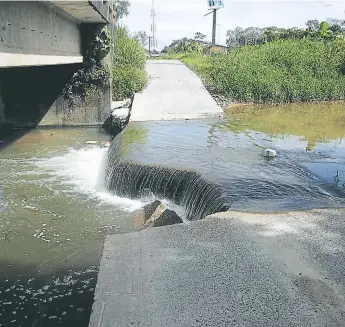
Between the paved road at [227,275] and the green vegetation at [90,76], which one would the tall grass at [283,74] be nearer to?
the green vegetation at [90,76]

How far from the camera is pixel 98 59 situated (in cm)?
1566

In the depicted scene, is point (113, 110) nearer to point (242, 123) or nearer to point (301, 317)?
point (242, 123)

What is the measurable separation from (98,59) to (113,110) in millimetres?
1931

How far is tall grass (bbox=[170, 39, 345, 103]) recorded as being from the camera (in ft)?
58.6

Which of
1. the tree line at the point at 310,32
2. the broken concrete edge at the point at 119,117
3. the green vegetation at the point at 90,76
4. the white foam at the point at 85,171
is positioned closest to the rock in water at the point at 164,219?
the white foam at the point at 85,171

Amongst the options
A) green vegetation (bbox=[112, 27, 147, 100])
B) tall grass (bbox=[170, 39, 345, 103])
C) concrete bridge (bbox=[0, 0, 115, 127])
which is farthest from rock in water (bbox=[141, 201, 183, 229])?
tall grass (bbox=[170, 39, 345, 103])

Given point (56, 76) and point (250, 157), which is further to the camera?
point (56, 76)

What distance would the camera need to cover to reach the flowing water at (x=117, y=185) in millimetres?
5370

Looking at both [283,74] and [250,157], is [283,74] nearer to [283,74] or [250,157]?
[283,74]

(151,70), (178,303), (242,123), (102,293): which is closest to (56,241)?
(102,293)

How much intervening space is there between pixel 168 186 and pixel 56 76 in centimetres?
952

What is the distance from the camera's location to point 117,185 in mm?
8648

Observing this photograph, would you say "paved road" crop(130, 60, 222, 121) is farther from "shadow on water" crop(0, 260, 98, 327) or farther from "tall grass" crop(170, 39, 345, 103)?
"shadow on water" crop(0, 260, 98, 327)

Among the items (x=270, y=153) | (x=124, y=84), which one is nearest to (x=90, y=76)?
(x=124, y=84)
